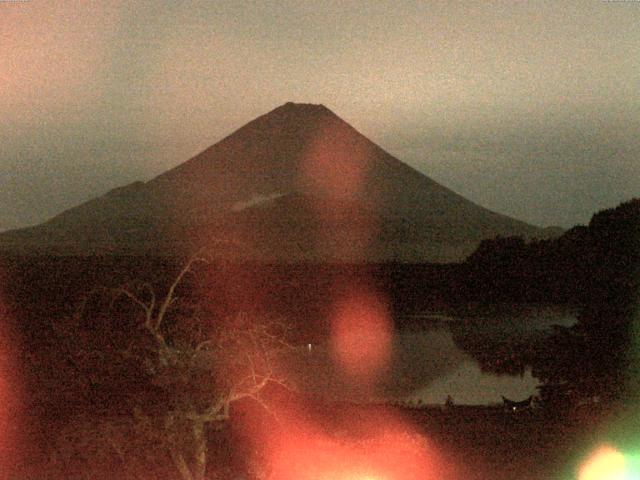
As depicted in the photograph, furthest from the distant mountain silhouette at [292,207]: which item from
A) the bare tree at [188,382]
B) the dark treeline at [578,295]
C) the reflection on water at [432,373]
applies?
the bare tree at [188,382]

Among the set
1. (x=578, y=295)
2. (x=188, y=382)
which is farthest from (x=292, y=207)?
(x=188, y=382)

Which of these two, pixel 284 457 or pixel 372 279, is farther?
pixel 372 279

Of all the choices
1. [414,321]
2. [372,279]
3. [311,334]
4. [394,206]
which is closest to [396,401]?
[311,334]

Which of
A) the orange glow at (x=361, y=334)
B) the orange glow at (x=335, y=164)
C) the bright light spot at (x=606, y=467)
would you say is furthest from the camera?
the orange glow at (x=335, y=164)

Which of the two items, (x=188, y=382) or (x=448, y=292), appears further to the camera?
(x=448, y=292)

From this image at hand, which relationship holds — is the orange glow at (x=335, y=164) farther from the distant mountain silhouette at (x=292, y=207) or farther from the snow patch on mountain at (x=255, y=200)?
the snow patch on mountain at (x=255, y=200)

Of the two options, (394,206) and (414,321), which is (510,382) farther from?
(394,206)

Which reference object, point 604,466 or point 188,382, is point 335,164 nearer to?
point 604,466
